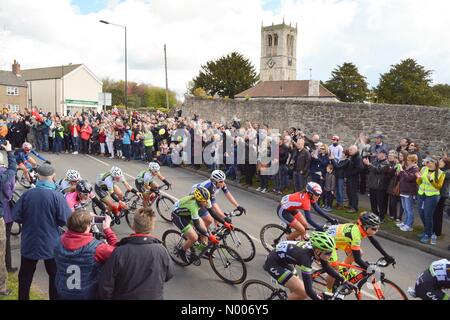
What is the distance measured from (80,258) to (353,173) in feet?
32.0

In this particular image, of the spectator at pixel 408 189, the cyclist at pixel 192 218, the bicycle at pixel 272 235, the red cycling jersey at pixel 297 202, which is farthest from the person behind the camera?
the spectator at pixel 408 189

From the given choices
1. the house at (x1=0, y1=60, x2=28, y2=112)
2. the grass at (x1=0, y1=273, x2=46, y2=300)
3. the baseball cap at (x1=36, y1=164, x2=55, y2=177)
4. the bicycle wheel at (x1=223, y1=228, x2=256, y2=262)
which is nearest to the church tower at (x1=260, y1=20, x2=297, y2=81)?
the house at (x1=0, y1=60, x2=28, y2=112)

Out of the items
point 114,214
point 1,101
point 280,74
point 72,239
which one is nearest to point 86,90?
point 1,101

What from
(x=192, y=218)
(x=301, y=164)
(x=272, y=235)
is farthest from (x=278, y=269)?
(x=301, y=164)

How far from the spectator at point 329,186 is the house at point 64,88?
204ft

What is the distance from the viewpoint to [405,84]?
5016 centimetres

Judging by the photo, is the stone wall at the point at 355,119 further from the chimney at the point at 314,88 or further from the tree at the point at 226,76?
the tree at the point at 226,76

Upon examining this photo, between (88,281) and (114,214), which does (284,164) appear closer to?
(114,214)

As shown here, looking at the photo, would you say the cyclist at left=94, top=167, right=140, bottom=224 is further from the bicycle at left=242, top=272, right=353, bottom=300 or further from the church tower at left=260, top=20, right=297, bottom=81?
the church tower at left=260, top=20, right=297, bottom=81

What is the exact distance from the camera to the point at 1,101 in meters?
62.2

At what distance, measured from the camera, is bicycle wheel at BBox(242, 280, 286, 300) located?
5766 mm

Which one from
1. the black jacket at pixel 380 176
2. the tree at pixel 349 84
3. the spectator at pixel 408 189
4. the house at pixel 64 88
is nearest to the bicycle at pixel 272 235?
the spectator at pixel 408 189

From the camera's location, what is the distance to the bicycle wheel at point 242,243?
8.15 metres

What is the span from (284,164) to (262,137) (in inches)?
74.2
